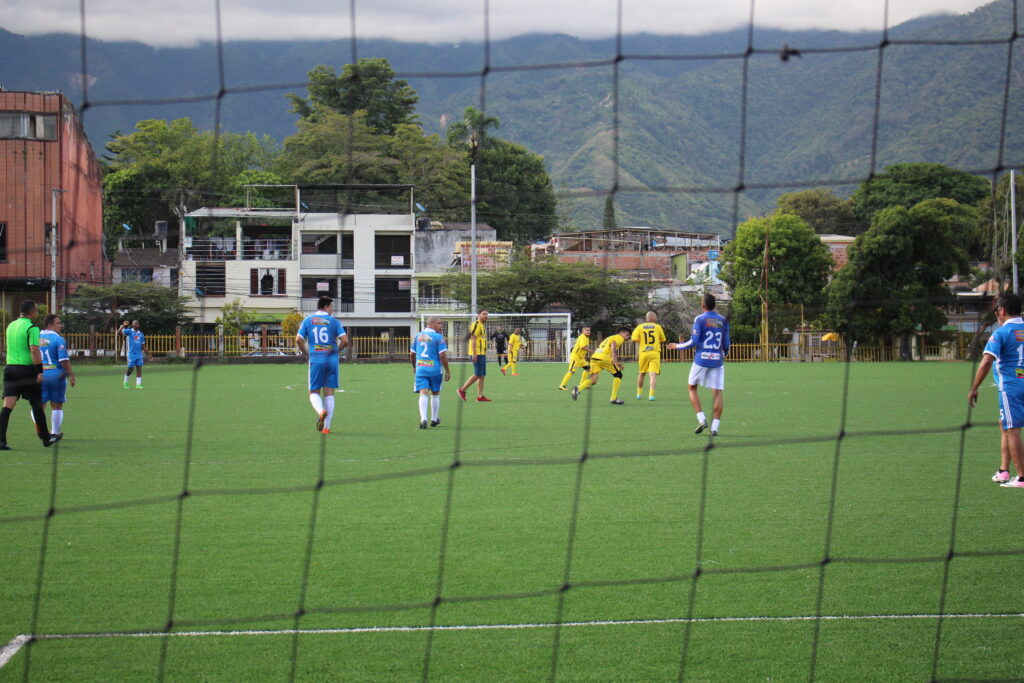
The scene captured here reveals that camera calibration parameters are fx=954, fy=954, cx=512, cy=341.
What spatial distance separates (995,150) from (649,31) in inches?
89.7

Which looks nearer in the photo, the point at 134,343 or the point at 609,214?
the point at 609,214

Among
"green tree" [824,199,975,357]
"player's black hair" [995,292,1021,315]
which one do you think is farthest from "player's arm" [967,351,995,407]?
"green tree" [824,199,975,357]

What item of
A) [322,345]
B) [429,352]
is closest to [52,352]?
[322,345]

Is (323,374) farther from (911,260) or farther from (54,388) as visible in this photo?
(911,260)

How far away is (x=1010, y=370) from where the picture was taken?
7492 mm

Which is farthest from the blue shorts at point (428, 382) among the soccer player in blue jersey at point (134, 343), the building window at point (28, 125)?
the soccer player in blue jersey at point (134, 343)

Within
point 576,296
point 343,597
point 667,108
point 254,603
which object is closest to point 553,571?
point 343,597

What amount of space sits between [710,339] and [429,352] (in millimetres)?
3463

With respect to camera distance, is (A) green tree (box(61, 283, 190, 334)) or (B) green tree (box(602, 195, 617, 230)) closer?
(B) green tree (box(602, 195, 617, 230))

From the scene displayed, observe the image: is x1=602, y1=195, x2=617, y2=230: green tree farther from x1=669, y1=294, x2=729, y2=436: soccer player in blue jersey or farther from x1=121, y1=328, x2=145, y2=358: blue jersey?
x1=121, y1=328, x2=145, y2=358: blue jersey

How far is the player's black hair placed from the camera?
24.8ft

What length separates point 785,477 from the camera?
802cm

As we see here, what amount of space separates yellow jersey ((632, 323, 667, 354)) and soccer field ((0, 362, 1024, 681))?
5.85 meters

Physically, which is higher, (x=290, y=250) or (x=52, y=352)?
(x=290, y=250)
